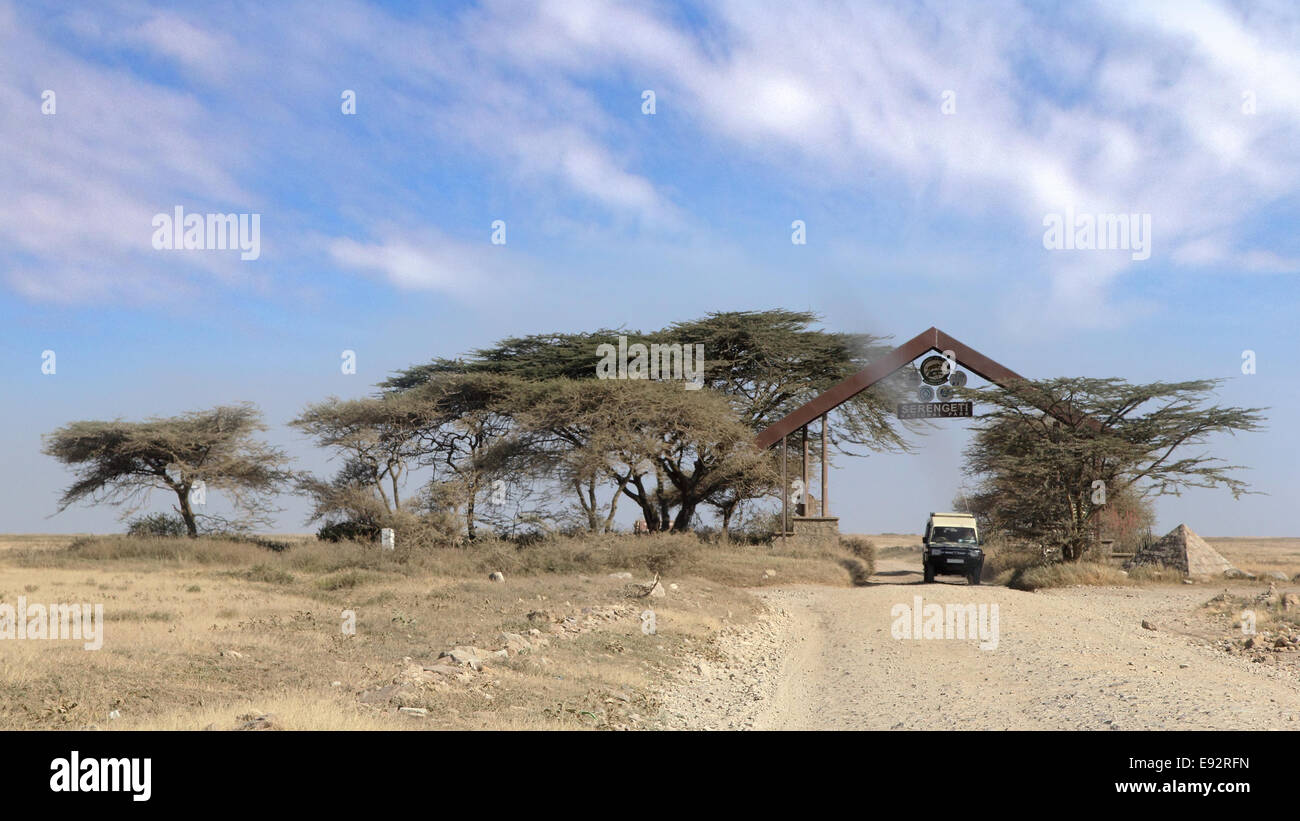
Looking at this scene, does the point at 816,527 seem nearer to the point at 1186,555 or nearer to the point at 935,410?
the point at 935,410

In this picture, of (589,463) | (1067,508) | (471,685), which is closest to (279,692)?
(471,685)

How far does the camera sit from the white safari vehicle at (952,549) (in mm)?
26641

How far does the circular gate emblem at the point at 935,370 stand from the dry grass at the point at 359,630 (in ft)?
23.5

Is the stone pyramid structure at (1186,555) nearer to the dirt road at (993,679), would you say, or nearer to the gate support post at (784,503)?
the dirt road at (993,679)

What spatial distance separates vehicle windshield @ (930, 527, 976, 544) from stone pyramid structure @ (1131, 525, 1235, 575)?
6.15 metres

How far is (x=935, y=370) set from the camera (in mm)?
34469

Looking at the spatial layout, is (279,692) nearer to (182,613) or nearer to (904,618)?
(182,613)

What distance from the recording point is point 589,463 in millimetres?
31609

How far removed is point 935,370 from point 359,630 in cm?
2464

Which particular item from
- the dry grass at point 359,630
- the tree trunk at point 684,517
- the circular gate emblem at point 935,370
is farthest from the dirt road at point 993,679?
the tree trunk at point 684,517

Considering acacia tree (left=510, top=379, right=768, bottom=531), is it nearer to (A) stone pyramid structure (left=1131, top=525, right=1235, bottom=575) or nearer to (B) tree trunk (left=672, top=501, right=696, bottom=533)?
(B) tree trunk (left=672, top=501, right=696, bottom=533)

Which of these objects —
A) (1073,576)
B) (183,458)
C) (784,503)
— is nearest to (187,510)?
(183,458)

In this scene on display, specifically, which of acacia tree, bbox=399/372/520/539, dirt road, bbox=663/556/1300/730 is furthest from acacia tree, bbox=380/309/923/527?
dirt road, bbox=663/556/1300/730

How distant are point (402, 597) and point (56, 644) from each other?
8.61 metres
